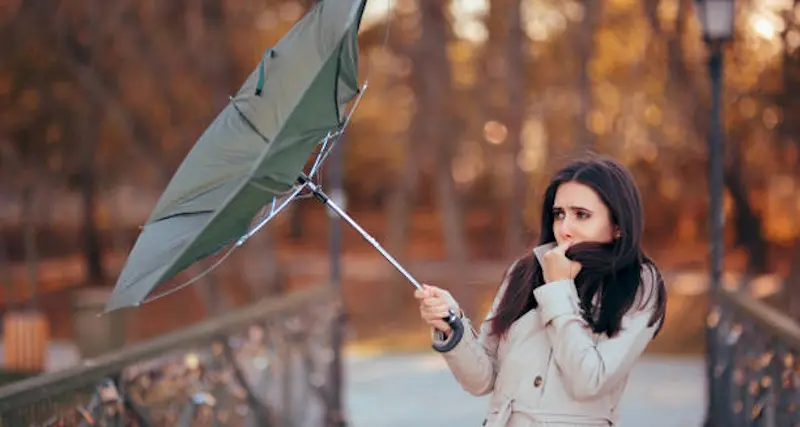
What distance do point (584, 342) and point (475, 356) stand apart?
378 millimetres

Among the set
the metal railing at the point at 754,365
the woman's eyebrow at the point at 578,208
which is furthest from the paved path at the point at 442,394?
the woman's eyebrow at the point at 578,208

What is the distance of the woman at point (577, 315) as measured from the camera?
329 cm

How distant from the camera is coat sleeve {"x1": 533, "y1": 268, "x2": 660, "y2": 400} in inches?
128

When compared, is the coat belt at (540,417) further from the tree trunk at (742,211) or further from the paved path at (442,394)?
the tree trunk at (742,211)

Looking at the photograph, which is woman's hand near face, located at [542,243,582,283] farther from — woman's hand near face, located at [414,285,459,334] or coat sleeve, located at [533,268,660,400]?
woman's hand near face, located at [414,285,459,334]

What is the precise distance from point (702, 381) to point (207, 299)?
8.20m

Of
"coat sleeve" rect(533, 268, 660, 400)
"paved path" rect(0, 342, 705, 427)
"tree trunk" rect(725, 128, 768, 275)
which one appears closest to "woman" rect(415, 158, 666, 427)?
"coat sleeve" rect(533, 268, 660, 400)

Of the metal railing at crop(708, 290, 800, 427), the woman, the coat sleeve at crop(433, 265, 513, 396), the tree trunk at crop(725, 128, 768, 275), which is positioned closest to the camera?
the woman

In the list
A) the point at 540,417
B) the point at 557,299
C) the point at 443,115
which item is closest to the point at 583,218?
the point at 557,299

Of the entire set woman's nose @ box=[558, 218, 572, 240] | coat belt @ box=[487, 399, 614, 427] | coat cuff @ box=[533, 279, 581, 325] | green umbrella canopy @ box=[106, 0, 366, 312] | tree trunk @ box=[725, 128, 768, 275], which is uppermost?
tree trunk @ box=[725, 128, 768, 275]

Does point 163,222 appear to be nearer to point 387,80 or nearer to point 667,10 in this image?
point 667,10

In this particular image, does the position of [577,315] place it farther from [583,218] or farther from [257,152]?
[257,152]

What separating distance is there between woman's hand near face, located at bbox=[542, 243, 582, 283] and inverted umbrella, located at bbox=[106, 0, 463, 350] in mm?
278

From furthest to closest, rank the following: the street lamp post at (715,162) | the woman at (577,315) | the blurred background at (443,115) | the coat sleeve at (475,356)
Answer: the blurred background at (443,115) → the street lamp post at (715,162) → the coat sleeve at (475,356) → the woman at (577,315)
